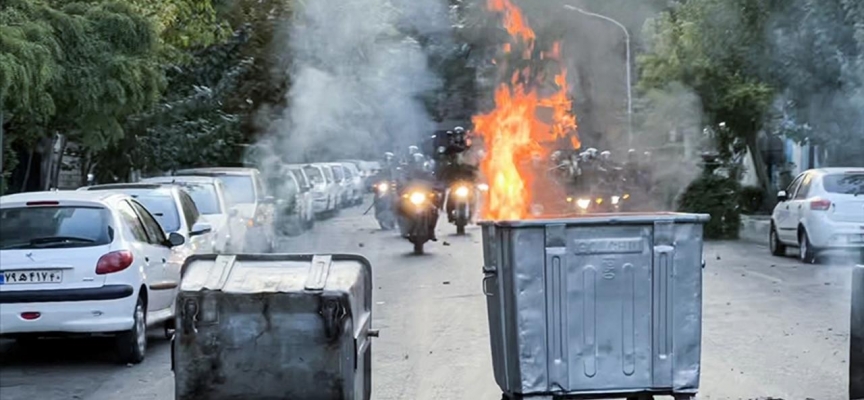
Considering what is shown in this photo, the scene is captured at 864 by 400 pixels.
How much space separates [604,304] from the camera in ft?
23.7

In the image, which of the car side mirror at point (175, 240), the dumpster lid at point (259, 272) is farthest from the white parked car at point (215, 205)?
the dumpster lid at point (259, 272)

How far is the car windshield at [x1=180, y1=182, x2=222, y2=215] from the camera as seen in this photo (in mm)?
17150

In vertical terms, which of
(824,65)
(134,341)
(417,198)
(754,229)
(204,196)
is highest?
(824,65)

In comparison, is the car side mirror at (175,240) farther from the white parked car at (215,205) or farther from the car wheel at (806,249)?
the car wheel at (806,249)

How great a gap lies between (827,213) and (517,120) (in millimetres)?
7471

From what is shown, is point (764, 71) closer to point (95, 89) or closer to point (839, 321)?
A: point (839, 321)

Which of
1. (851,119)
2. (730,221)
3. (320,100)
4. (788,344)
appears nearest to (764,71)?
(851,119)

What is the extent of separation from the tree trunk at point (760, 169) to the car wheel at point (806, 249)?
8.80 metres

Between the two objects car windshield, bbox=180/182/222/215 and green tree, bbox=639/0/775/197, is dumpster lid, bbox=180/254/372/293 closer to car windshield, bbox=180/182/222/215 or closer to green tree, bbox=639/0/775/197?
car windshield, bbox=180/182/222/215

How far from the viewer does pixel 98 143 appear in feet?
57.0

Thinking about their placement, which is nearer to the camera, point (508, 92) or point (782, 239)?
point (508, 92)

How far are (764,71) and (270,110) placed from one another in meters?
8.84

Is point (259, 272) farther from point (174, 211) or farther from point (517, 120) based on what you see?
point (174, 211)

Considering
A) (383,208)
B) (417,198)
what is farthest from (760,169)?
(417,198)
